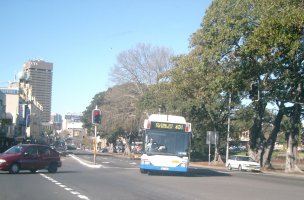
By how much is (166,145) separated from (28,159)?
289 inches

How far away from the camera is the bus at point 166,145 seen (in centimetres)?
2592

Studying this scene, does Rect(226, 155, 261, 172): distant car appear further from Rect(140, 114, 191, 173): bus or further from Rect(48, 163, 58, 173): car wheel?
Rect(48, 163, 58, 173): car wheel

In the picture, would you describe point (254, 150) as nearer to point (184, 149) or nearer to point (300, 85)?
point (300, 85)

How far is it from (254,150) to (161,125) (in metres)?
24.2

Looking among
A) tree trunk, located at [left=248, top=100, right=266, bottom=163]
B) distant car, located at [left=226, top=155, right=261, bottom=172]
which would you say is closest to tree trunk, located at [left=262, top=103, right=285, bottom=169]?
tree trunk, located at [left=248, top=100, right=266, bottom=163]

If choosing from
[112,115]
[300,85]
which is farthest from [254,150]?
[112,115]

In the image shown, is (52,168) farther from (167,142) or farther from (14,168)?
(167,142)

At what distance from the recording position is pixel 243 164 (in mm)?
41781

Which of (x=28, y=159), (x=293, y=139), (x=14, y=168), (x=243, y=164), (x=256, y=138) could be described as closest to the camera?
(x=14, y=168)

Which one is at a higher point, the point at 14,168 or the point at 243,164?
the point at 14,168

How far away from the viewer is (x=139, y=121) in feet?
229

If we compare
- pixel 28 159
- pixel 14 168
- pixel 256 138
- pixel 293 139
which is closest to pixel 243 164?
pixel 293 139

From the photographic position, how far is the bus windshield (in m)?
26.2

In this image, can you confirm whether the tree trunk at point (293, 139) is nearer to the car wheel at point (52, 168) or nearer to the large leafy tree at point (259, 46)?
the large leafy tree at point (259, 46)
